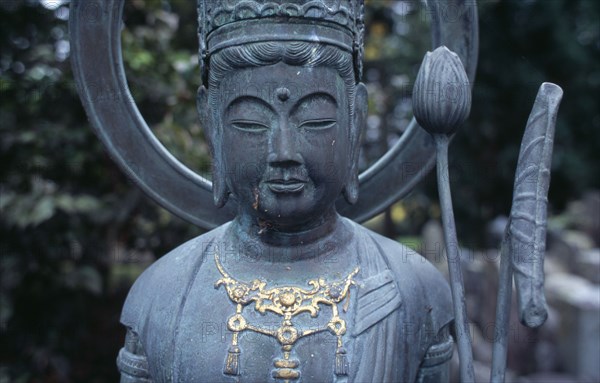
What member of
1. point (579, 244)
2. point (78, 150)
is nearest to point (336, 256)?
point (78, 150)

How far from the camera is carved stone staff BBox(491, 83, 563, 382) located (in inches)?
64.6

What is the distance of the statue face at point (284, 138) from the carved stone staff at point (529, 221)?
540 mm

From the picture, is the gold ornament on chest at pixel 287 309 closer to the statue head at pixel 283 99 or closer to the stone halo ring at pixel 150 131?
the statue head at pixel 283 99

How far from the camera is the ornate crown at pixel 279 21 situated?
6.41 ft

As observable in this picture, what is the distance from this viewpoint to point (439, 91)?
177 centimetres

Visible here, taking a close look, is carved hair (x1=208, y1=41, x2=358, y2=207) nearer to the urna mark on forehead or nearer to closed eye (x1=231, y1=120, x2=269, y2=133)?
the urna mark on forehead

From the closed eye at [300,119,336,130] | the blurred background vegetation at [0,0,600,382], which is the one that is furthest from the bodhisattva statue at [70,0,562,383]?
the blurred background vegetation at [0,0,600,382]

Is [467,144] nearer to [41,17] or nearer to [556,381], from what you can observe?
[556,381]

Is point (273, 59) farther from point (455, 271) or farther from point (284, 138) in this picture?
point (455, 271)

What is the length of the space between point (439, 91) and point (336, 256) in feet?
2.19

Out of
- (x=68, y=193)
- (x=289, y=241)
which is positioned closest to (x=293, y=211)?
(x=289, y=241)

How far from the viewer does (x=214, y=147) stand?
2.19 metres

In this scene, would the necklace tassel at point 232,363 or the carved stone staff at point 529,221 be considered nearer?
the carved stone staff at point 529,221

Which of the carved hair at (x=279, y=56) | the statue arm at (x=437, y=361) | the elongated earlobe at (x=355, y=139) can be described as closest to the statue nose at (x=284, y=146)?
the carved hair at (x=279, y=56)
